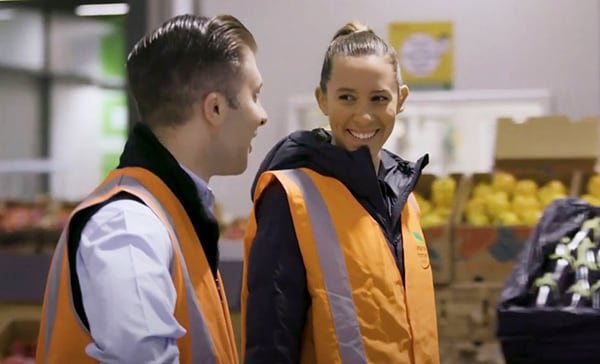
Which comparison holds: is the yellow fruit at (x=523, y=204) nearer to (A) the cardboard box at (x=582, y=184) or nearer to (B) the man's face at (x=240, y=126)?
(A) the cardboard box at (x=582, y=184)

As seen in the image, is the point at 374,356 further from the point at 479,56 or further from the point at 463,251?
the point at 479,56

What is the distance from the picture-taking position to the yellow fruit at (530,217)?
3.83 metres

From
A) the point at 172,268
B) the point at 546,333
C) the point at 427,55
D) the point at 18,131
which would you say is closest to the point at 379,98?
the point at 546,333

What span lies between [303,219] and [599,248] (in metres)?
0.73

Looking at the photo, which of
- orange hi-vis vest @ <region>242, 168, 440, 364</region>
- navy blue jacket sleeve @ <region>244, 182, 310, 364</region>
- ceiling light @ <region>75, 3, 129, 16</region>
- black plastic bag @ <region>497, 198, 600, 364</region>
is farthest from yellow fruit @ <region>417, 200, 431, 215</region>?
navy blue jacket sleeve @ <region>244, 182, 310, 364</region>

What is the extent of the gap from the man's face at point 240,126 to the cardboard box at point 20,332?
248 centimetres

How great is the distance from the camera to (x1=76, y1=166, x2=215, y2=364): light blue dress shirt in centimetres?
119

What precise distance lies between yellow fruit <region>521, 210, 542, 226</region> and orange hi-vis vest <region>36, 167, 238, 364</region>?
258 centimetres

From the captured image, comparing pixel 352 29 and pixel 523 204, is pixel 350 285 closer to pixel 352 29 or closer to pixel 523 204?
pixel 352 29

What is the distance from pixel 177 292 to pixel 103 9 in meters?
3.76

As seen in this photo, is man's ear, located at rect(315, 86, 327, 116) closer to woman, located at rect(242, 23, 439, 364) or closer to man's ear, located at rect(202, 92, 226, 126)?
woman, located at rect(242, 23, 439, 364)

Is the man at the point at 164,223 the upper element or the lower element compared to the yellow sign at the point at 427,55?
lower

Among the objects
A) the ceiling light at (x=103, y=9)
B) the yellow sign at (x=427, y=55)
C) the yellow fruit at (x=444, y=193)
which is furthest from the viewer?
the yellow sign at (x=427, y=55)

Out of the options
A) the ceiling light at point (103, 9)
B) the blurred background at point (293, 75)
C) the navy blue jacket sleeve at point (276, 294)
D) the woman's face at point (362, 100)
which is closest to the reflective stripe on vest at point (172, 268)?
the navy blue jacket sleeve at point (276, 294)
